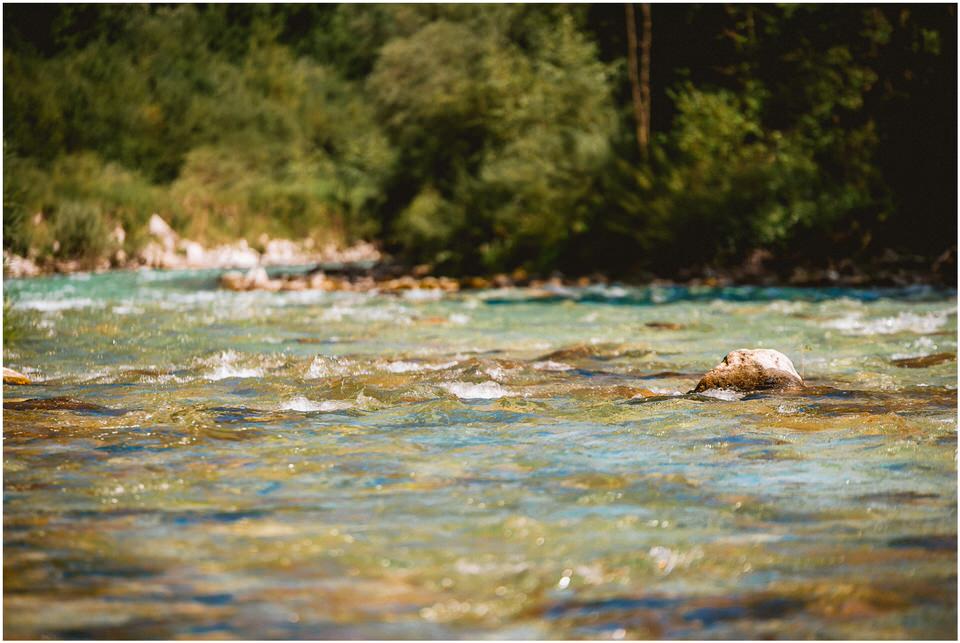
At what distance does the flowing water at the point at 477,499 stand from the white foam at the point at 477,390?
2 centimetres

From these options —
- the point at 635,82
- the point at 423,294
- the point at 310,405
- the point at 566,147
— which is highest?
the point at 635,82

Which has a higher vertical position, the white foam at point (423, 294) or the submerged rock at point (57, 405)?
the submerged rock at point (57, 405)

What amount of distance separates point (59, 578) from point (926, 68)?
17.0 m

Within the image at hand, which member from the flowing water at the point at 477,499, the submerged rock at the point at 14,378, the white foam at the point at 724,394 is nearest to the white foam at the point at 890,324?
the flowing water at the point at 477,499

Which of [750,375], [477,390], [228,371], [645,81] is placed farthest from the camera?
[645,81]

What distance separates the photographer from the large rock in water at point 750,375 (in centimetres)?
660

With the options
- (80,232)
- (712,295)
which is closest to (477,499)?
(712,295)

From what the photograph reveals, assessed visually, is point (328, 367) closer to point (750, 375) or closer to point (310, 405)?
point (310, 405)

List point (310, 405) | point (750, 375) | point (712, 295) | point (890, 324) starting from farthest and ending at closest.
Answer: point (712, 295) < point (890, 324) < point (750, 375) < point (310, 405)

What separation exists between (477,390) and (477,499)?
8.61 feet

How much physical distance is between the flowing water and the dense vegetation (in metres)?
5.28

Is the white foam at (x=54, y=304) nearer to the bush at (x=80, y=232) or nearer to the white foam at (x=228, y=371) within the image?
the white foam at (x=228, y=371)

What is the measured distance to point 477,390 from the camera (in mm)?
6750

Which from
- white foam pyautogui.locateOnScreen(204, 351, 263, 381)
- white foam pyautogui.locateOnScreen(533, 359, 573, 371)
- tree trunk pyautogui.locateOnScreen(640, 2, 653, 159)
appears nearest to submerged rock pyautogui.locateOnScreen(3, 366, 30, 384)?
white foam pyautogui.locateOnScreen(204, 351, 263, 381)
